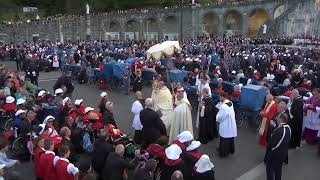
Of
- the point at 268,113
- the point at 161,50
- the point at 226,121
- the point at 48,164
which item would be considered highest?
the point at 161,50

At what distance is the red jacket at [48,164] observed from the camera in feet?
26.7

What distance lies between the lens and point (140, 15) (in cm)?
6228

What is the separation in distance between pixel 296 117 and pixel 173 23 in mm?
52218

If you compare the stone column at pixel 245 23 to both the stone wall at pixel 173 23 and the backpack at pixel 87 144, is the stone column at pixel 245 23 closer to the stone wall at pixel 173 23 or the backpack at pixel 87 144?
the stone wall at pixel 173 23

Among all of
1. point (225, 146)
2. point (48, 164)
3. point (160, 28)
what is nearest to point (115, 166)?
point (48, 164)

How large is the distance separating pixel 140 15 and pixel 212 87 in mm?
46511

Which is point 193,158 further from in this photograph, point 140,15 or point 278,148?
point 140,15

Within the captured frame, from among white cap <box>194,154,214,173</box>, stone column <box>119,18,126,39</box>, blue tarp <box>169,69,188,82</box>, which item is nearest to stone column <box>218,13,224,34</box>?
stone column <box>119,18,126,39</box>

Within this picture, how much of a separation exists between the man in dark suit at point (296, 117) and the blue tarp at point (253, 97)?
1951 millimetres

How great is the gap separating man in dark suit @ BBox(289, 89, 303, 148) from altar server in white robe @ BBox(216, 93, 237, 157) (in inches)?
80.8

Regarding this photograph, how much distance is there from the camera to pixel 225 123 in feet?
37.8

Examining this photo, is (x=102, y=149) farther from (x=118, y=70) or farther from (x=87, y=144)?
(x=118, y=70)

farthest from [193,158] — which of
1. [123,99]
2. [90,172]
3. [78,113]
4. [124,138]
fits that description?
[123,99]

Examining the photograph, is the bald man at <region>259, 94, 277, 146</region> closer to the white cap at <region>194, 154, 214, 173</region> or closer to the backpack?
the white cap at <region>194, 154, 214, 173</region>
